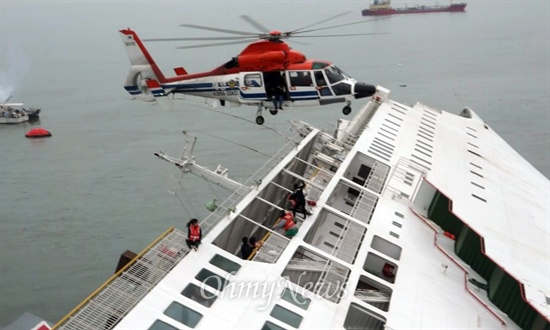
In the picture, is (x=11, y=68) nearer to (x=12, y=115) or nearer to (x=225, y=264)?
(x=12, y=115)

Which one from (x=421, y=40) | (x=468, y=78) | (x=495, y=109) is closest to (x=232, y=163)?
(x=495, y=109)

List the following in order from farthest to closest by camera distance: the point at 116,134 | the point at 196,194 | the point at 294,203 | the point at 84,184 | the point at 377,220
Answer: the point at 116,134
the point at 84,184
the point at 196,194
the point at 377,220
the point at 294,203

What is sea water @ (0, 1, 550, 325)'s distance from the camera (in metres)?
27.7

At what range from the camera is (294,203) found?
56.9 feet

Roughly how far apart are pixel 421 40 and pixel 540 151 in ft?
186

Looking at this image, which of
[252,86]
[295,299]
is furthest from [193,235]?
[252,86]

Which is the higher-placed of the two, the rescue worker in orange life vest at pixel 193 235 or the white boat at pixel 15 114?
the rescue worker in orange life vest at pixel 193 235

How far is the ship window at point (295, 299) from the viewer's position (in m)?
13.7

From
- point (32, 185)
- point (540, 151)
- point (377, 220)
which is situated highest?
point (377, 220)

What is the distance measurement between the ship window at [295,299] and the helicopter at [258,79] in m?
11.1

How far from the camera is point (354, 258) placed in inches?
658

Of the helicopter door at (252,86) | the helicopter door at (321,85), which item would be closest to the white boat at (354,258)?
the helicopter door at (321,85)

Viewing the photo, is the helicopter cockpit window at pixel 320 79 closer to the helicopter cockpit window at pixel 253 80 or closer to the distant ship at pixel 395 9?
the helicopter cockpit window at pixel 253 80

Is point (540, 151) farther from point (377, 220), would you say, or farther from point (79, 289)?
point (79, 289)
